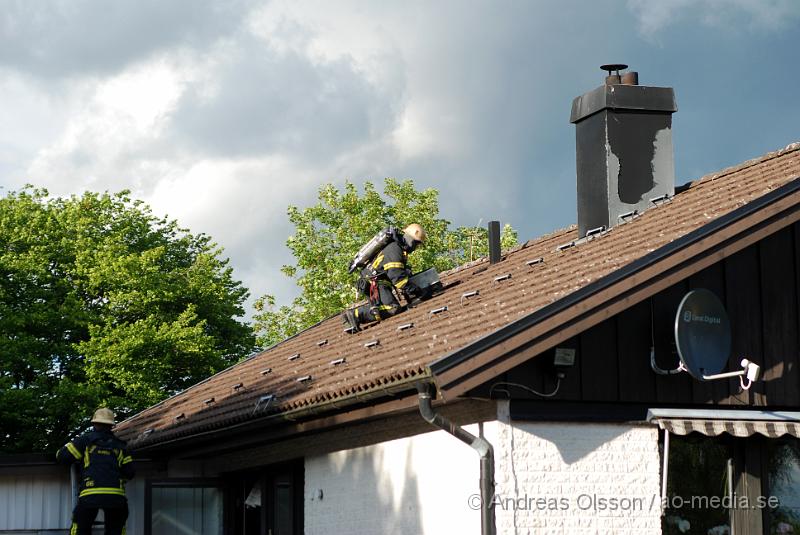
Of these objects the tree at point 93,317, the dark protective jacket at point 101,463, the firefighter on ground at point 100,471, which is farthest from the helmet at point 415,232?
the tree at point 93,317

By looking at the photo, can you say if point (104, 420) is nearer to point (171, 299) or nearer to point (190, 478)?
point (190, 478)

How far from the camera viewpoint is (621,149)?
15523mm

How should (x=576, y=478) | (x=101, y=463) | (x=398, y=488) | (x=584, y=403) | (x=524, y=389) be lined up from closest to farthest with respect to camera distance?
(x=524, y=389), (x=576, y=478), (x=584, y=403), (x=398, y=488), (x=101, y=463)

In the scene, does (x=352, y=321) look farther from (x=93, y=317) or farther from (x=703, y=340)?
(x=93, y=317)

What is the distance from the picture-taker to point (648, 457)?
10.9m

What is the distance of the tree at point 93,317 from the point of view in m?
35.9

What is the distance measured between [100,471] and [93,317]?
24.9 meters

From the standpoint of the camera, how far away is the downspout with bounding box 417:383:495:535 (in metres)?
10.2

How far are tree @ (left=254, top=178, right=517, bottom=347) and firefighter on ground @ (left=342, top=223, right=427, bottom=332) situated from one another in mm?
24716

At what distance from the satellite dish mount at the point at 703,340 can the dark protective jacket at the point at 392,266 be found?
440cm

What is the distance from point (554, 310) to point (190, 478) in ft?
23.9

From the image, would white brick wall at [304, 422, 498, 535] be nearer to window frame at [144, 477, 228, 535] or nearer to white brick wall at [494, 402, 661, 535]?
white brick wall at [494, 402, 661, 535]

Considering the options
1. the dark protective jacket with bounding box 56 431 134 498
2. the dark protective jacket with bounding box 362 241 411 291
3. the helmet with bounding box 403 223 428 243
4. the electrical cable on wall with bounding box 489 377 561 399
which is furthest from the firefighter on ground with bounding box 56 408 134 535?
the electrical cable on wall with bounding box 489 377 561 399

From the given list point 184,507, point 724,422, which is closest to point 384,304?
point 184,507
